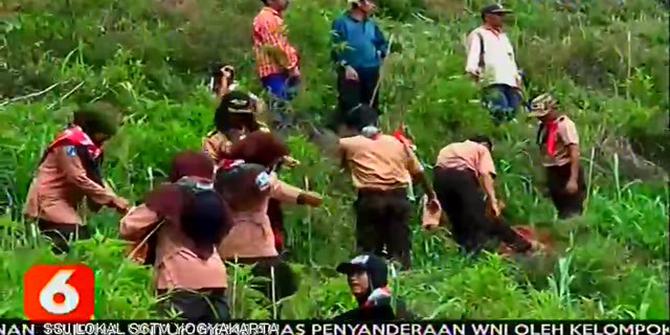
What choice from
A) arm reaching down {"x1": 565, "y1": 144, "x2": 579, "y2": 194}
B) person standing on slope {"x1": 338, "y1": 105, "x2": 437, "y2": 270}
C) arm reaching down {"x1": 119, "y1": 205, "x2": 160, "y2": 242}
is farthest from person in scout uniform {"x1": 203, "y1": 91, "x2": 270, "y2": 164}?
arm reaching down {"x1": 565, "y1": 144, "x2": 579, "y2": 194}

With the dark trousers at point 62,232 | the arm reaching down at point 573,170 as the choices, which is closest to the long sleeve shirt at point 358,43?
the arm reaching down at point 573,170

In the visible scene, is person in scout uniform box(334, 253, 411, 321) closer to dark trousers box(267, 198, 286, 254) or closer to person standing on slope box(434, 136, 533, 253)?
dark trousers box(267, 198, 286, 254)

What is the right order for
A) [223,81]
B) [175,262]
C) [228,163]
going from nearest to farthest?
[175,262]
[228,163]
[223,81]

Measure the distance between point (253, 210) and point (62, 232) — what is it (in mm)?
725

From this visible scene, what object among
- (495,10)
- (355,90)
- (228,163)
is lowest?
(228,163)

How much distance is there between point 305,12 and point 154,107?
86 cm

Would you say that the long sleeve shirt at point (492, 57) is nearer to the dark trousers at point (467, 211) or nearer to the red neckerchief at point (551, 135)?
the red neckerchief at point (551, 135)

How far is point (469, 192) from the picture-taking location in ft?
18.6

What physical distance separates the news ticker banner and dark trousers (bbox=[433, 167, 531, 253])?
0.53 meters

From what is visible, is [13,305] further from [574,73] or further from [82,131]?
[574,73]

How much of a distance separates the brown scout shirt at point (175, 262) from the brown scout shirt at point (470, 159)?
112 centimetres

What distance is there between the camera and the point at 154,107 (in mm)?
5871

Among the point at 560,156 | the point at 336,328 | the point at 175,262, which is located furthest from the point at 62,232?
the point at 560,156

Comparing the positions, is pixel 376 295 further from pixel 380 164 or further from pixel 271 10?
pixel 271 10
